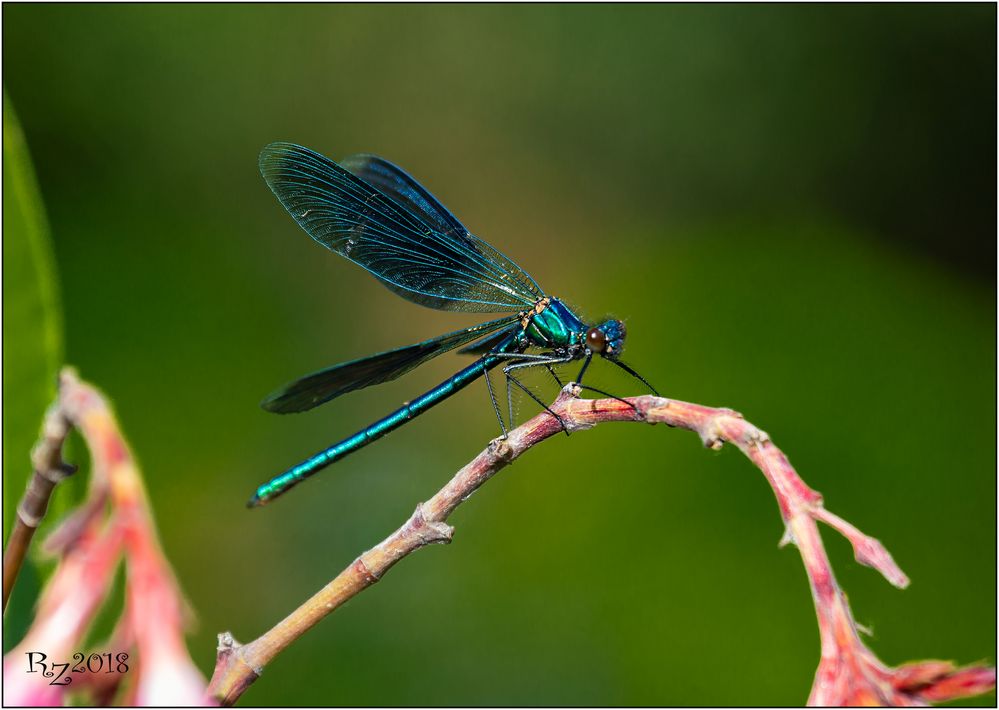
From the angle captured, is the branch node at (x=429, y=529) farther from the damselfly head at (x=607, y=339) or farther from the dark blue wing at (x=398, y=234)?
the dark blue wing at (x=398, y=234)

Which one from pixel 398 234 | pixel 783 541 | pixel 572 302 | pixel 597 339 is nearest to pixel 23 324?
pixel 398 234

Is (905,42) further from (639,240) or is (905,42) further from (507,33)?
(507,33)

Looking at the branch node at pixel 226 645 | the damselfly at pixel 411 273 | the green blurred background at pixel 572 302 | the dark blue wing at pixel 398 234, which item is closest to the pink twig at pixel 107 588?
the branch node at pixel 226 645

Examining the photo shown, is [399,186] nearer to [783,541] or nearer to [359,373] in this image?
[359,373]

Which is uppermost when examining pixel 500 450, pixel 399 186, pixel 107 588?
pixel 399 186

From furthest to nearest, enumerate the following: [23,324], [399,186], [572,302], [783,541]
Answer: [572,302] < [399,186] < [23,324] < [783,541]

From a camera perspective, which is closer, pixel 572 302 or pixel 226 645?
pixel 226 645
